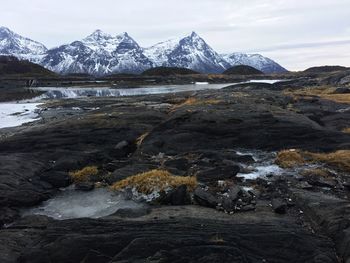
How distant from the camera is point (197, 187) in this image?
2011 cm

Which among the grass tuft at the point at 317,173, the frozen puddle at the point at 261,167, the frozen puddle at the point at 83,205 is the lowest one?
the frozen puddle at the point at 83,205

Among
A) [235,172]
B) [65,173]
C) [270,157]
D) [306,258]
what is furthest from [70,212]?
[270,157]

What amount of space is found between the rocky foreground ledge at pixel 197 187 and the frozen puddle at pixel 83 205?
729 mm

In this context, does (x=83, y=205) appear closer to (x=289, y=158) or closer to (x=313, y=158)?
(x=289, y=158)

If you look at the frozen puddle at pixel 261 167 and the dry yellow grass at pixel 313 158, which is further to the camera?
the dry yellow grass at pixel 313 158

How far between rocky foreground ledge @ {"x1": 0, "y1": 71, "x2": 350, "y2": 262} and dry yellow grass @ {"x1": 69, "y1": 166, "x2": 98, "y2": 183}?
0.37m

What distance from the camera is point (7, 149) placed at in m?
30.9

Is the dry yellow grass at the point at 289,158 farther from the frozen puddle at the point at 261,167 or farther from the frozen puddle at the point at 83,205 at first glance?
the frozen puddle at the point at 83,205

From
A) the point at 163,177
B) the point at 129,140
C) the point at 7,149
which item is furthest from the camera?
the point at 129,140

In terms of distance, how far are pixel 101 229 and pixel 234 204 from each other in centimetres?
592

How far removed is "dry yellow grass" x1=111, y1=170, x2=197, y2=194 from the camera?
20281 millimetres

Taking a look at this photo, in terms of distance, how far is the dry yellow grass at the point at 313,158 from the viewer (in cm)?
2375

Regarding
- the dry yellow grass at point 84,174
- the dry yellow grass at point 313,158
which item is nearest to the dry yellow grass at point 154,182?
the dry yellow grass at point 84,174

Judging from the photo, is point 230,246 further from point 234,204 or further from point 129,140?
point 129,140
